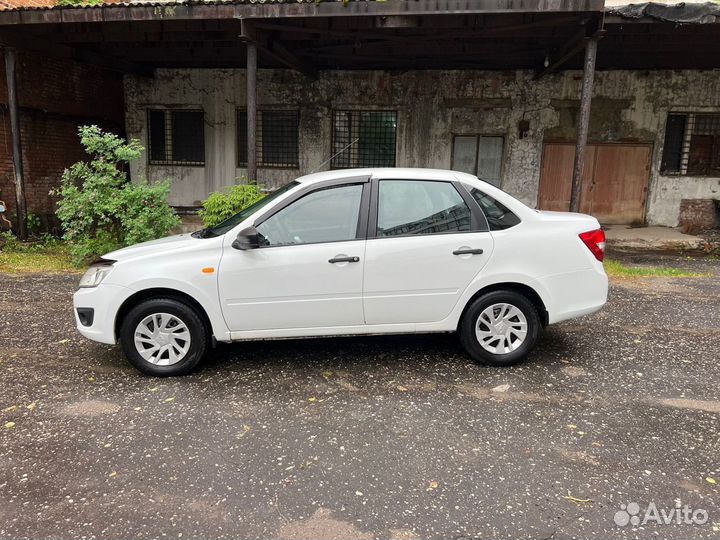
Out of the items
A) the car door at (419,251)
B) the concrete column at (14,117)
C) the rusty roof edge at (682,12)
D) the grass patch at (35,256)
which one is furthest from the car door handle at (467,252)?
the concrete column at (14,117)

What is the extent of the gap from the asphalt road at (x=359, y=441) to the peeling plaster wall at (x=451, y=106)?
8.23 meters

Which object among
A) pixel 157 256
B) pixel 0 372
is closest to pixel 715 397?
pixel 157 256

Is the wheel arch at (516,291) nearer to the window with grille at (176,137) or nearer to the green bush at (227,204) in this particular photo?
the green bush at (227,204)

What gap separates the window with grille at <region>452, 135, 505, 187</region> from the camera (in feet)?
41.7

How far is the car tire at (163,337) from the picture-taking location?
425cm

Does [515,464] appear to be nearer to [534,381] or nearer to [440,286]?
[534,381]

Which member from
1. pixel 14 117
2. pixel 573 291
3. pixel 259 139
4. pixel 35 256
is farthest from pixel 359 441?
pixel 259 139

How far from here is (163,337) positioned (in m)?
4.31

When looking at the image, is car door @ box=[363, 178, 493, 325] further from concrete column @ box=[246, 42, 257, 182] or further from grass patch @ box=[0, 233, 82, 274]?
grass patch @ box=[0, 233, 82, 274]

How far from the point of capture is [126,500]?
9.30 ft

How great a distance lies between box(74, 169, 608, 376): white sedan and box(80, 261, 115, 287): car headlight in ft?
0.04

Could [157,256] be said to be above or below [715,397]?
above

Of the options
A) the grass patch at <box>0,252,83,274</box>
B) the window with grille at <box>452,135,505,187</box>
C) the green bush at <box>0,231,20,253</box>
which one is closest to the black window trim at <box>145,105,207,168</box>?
the green bush at <box>0,231,20,253</box>

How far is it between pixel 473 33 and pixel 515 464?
7.77 meters
